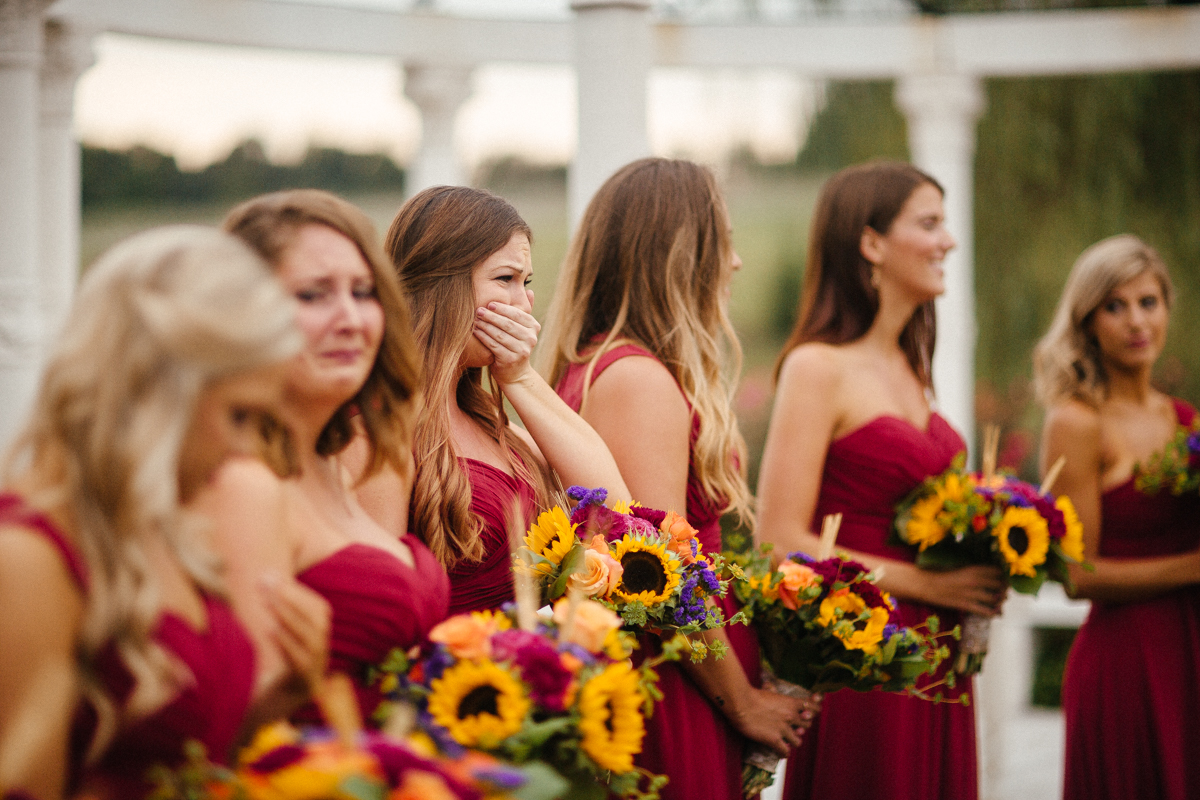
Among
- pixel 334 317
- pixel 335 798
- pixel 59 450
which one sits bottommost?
pixel 335 798

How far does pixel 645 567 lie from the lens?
2.76 m

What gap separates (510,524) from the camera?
2941 mm

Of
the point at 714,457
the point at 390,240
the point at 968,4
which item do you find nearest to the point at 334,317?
the point at 390,240

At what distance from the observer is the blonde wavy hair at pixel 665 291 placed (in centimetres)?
344

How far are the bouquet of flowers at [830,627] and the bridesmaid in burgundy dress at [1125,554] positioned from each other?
5.87 ft

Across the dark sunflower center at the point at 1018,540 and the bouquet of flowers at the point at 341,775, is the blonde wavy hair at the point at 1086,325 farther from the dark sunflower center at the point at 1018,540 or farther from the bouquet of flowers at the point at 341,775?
the bouquet of flowers at the point at 341,775

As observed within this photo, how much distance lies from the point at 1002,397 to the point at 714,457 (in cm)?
728

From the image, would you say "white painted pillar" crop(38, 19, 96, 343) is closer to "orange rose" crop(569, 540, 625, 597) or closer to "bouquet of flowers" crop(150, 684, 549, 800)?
"orange rose" crop(569, 540, 625, 597)

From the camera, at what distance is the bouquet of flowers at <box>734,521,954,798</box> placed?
305 cm

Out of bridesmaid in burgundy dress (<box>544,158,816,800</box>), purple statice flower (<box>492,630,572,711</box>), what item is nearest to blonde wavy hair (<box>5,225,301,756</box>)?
purple statice flower (<box>492,630,572,711</box>)

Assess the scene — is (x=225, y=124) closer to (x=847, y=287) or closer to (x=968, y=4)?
(x=968, y=4)

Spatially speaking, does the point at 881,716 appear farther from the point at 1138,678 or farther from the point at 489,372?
the point at 489,372

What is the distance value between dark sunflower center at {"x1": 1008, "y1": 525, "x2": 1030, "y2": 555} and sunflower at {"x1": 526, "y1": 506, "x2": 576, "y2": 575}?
5.92 feet

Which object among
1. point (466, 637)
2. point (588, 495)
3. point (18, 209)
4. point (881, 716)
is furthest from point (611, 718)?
point (18, 209)
